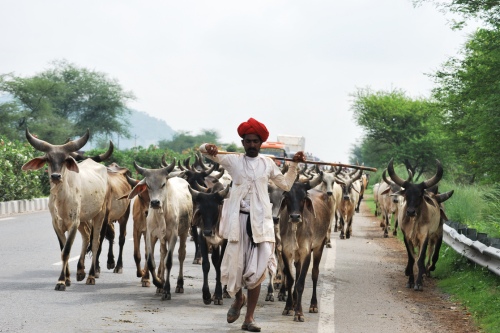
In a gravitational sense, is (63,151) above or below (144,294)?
above

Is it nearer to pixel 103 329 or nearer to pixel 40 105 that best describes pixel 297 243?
pixel 103 329

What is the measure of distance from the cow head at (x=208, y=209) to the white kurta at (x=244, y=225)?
202 cm

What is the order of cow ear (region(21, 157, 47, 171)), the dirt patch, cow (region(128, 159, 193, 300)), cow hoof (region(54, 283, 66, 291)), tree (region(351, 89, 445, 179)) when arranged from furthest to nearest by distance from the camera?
tree (region(351, 89, 445, 179)) < cow ear (region(21, 157, 47, 171)) < cow (region(128, 159, 193, 300)) < cow hoof (region(54, 283, 66, 291)) < the dirt patch

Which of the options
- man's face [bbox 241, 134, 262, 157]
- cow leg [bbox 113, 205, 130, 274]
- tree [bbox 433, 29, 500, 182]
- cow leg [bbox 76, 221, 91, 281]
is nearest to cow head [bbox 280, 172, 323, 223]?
man's face [bbox 241, 134, 262, 157]

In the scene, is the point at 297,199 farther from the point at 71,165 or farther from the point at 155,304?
the point at 71,165

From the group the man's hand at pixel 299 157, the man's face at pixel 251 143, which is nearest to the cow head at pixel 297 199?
the man's hand at pixel 299 157

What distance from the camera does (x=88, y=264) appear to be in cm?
1552

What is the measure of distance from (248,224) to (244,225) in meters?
0.04

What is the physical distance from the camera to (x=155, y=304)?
11.3 m

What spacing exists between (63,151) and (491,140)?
10672 millimetres

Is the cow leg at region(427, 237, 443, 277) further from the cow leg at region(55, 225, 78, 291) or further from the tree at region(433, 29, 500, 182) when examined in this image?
the cow leg at region(55, 225, 78, 291)

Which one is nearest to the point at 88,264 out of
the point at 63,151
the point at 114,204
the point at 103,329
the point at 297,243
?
the point at 114,204

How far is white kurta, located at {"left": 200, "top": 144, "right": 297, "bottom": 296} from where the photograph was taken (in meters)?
9.52

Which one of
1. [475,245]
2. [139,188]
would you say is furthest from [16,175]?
[475,245]
